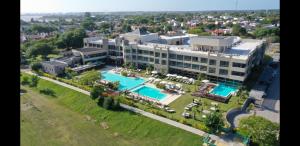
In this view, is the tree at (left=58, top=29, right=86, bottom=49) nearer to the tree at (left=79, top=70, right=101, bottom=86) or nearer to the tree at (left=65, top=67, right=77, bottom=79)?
the tree at (left=65, top=67, right=77, bottom=79)

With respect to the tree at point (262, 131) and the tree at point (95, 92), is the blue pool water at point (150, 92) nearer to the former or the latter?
the tree at point (95, 92)

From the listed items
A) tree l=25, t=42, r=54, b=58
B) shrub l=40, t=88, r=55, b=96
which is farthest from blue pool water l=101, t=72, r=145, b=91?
tree l=25, t=42, r=54, b=58

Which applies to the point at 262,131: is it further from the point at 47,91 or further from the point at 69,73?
the point at 69,73

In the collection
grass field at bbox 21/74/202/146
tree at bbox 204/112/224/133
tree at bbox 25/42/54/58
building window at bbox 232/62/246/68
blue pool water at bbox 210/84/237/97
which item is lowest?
grass field at bbox 21/74/202/146

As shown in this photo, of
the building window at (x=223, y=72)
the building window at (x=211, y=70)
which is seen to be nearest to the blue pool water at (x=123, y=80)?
the building window at (x=211, y=70)

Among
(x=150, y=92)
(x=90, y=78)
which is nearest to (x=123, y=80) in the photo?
(x=90, y=78)

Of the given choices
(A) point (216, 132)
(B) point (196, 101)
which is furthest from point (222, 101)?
(A) point (216, 132)
